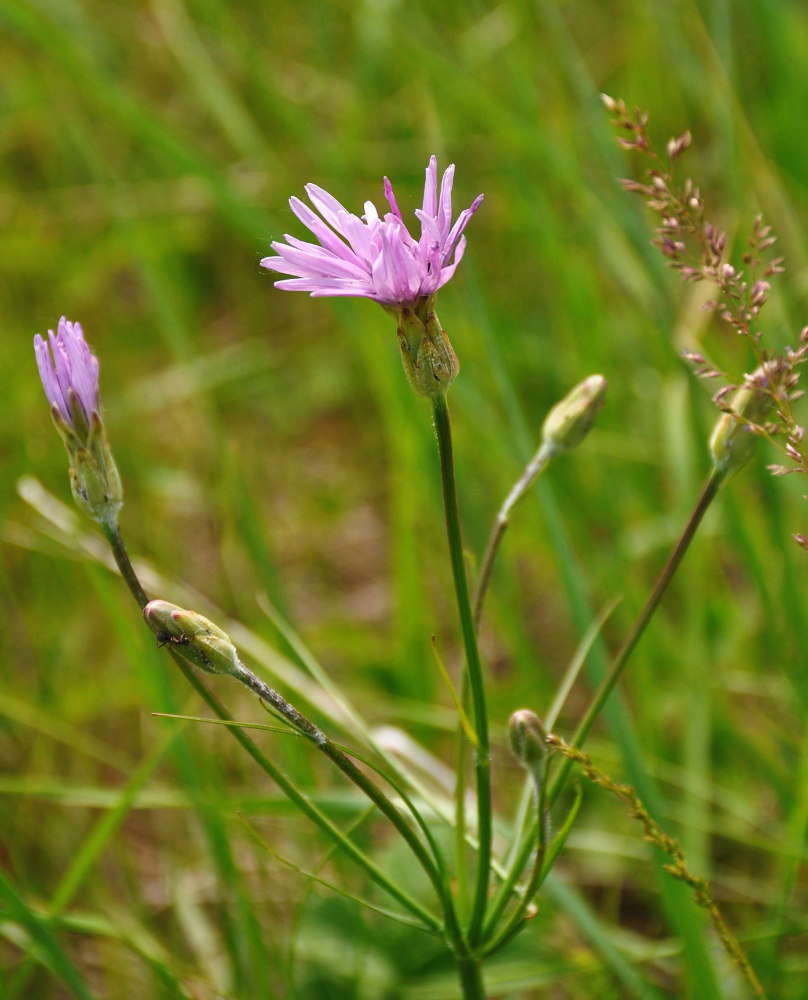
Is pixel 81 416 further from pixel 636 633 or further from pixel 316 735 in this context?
pixel 636 633

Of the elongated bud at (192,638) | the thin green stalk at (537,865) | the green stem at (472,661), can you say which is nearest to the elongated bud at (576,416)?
the green stem at (472,661)

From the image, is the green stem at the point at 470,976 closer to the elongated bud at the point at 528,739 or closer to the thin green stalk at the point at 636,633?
the thin green stalk at the point at 636,633

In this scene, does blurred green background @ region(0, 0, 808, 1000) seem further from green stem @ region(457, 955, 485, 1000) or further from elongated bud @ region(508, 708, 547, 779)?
elongated bud @ region(508, 708, 547, 779)

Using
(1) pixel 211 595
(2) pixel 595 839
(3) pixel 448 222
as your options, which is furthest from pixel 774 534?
(1) pixel 211 595

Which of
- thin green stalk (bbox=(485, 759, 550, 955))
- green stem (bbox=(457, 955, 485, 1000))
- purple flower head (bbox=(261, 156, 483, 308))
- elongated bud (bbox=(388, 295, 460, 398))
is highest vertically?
purple flower head (bbox=(261, 156, 483, 308))

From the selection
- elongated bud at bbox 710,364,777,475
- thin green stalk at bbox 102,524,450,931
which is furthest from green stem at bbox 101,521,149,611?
elongated bud at bbox 710,364,777,475

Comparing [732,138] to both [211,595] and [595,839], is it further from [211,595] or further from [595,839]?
[211,595]
